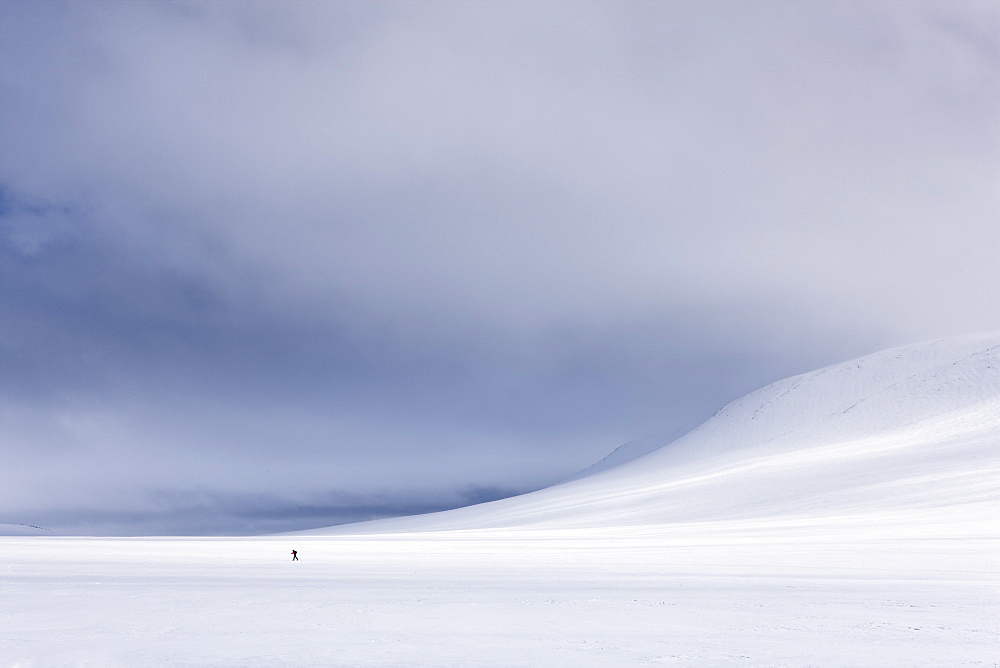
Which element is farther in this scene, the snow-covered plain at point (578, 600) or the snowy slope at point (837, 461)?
the snowy slope at point (837, 461)

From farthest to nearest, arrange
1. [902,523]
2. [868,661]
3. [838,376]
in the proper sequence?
[838,376], [902,523], [868,661]

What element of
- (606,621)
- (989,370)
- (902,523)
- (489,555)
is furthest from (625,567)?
(989,370)

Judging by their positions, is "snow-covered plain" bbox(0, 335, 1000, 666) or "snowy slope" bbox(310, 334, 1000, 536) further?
"snowy slope" bbox(310, 334, 1000, 536)

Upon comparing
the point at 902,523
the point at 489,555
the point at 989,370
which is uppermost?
the point at 989,370

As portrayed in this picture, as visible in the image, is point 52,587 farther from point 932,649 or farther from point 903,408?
point 903,408

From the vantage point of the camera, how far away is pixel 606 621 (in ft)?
47.7

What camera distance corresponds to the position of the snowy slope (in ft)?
185

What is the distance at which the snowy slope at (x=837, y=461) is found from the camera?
56531 millimetres

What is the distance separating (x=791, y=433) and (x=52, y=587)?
111 m

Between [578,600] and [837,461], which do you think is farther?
[837,461]

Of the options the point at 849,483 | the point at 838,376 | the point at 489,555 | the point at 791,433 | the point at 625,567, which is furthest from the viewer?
the point at 838,376

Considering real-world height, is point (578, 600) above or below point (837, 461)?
below

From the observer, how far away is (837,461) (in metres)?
78.6

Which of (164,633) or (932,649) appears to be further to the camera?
(164,633)
